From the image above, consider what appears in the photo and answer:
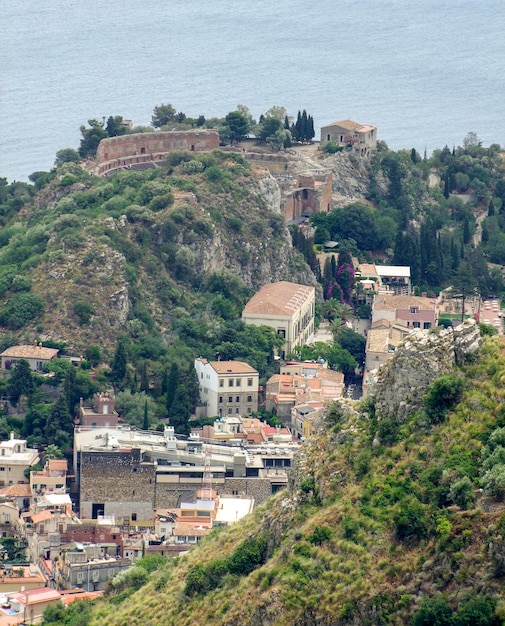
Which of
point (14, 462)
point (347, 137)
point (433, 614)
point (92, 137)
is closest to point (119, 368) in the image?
point (14, 462)

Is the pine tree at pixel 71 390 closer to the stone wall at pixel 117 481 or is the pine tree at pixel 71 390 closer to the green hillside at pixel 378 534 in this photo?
the stone wall at pixel 117 481

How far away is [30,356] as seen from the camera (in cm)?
8362

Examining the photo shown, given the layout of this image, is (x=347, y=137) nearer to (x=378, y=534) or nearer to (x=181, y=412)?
(x=181, y=412)

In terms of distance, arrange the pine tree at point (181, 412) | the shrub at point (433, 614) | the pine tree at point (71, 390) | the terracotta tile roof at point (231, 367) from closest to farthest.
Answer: the shrub at point (433, 614) → the pine tree at point (71, 390) → the pine tree at point (181, 412) → the terracotta tile roof at point (231, 367)

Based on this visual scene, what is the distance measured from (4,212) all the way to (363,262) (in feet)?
51.4

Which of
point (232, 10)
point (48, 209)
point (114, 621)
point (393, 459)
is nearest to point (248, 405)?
point (48, 209)

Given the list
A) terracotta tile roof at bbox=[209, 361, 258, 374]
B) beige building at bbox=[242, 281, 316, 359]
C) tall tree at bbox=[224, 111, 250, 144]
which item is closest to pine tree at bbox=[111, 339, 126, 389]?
terracotta tile roof at bbox=[209, 361, 258, 374]

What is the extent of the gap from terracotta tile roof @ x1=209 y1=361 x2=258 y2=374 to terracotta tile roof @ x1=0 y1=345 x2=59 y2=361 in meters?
5.63

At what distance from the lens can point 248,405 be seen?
274 feet

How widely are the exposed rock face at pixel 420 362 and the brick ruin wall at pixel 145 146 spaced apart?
Answer: 60993 millimetres

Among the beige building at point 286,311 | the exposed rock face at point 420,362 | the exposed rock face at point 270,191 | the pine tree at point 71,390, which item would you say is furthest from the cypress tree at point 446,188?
the exposed rock face at point 420,362

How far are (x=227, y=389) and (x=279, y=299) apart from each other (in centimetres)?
1013

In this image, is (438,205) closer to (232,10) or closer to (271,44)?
(271,44)

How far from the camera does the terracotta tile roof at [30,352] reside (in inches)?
3292
